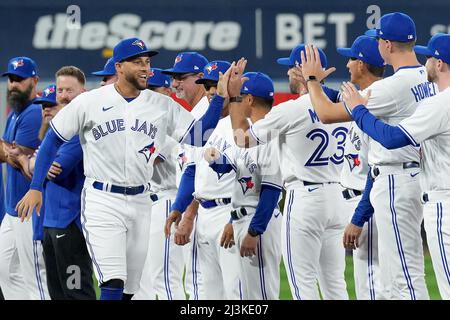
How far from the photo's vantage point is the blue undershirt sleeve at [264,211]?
18.8 feet

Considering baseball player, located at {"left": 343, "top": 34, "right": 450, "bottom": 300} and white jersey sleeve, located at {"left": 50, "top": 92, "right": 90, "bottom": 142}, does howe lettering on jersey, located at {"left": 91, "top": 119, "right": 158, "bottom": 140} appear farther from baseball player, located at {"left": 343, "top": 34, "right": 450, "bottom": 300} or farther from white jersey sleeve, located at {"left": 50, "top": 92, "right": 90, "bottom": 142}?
baseball player, located at {"left": 343, "top": 34, "right": 450, "bottom": 300}

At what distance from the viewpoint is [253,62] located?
1388cm

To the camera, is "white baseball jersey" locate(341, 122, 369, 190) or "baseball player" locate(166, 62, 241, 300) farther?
"white baseball jersey" locate(341, 122, 369, 190)

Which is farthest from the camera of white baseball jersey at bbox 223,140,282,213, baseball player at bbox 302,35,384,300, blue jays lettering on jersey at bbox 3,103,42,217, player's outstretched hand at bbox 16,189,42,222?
blue jays lettering on jersey at bbox 3,103,42,217

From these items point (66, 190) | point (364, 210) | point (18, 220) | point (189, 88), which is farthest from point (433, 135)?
point (18, 220)

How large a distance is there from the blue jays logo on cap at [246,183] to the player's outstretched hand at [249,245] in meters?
0.31

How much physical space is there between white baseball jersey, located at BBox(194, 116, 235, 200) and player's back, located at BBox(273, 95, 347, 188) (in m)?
0.36

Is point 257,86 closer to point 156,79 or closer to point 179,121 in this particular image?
point 179,121

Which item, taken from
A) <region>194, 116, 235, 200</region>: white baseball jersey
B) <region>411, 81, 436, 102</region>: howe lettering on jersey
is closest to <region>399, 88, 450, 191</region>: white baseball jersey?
<region>411, 81, 436, 102</region>: howe lettering on jersey

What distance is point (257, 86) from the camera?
598 cm

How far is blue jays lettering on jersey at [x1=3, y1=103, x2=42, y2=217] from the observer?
266 inches

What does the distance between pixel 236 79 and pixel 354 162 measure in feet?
3.32
